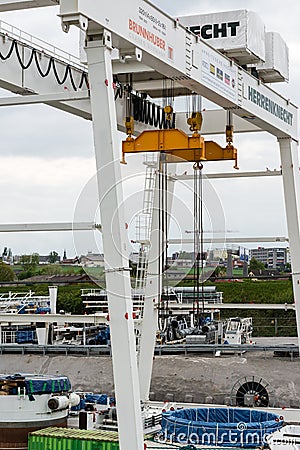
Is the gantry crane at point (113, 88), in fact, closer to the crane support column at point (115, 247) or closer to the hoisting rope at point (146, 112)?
the crane support column at point (115, 247)

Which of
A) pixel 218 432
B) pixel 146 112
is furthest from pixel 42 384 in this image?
pixel 146 112

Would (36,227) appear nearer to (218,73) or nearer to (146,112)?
(146,112)

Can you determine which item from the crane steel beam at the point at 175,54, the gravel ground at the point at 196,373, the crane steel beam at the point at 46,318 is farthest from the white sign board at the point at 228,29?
the crane steel beam at the point at 46,318

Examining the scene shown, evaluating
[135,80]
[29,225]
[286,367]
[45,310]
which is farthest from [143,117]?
[45,310]

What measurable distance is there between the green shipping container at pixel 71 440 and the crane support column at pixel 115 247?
5.11m

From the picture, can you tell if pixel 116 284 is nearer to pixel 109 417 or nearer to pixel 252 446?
pixel 252 446

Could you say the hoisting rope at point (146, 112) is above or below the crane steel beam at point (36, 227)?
above

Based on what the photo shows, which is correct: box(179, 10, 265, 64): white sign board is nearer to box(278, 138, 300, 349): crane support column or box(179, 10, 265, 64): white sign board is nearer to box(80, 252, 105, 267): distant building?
box(278, 138, 300, 349): crane support column

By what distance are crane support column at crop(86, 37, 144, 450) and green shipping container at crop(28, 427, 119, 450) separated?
5.11m

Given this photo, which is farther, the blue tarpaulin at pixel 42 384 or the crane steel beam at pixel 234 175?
the crane steel beam at pixel 234 175

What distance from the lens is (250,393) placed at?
23.7m

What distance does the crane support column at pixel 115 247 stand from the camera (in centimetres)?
1095

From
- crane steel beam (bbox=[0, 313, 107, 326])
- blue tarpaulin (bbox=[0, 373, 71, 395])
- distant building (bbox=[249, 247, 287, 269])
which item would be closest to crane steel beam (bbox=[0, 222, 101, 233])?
blue tarpaulin (bbox=[0, 373, 71, 395])

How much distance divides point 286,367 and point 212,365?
268cm
